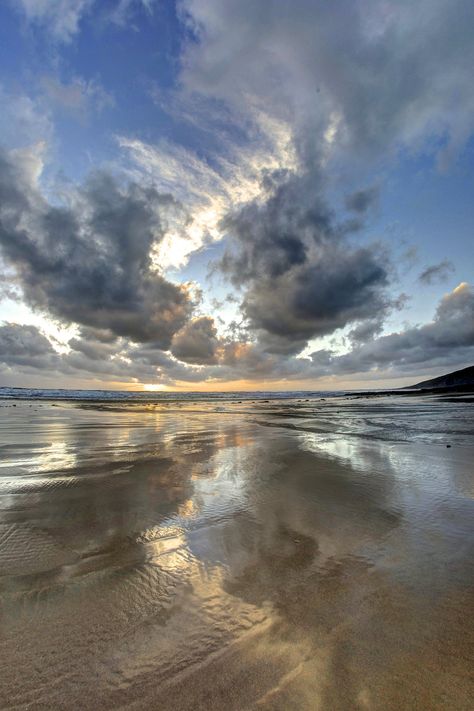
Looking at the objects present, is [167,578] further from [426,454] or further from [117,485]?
[426,454]

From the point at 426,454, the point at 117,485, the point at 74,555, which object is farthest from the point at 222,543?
the point at 426,454

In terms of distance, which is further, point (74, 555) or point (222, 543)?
point (222, 543)

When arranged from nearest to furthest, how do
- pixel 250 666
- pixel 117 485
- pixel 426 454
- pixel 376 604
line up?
1. pixel 250 666
2. pixel 376 604
3. pixel 117 485
4. pixel 426 454

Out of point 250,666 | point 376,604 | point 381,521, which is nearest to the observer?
point 250,666

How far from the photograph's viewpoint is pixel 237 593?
2844 mm

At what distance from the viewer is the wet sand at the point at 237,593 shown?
196 centimetres

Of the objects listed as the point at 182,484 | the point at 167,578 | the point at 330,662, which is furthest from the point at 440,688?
the point at 182,484

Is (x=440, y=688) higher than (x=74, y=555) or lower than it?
lower

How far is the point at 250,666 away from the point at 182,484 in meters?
4.35

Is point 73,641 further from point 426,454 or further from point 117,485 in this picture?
point 426,454

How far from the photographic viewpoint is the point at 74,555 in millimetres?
3545

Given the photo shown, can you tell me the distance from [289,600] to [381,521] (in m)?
2.26

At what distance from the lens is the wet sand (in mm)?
1959

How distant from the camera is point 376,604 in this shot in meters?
2.70
